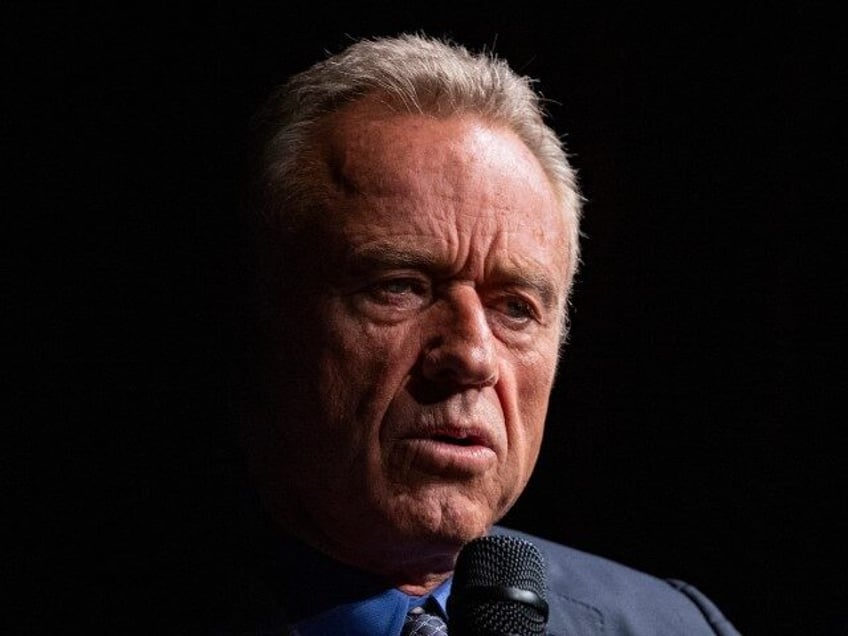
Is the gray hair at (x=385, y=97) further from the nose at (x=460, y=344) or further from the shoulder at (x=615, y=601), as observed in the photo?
the shoulder at (x=615, y=601)

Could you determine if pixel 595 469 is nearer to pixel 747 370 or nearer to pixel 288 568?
pixel 747 370

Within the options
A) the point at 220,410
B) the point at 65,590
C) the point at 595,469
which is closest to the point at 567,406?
the point at 595,469

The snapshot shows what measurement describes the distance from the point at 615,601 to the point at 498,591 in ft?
3.22

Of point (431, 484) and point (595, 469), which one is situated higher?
point (431, 484)

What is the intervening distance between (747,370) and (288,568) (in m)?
1.22

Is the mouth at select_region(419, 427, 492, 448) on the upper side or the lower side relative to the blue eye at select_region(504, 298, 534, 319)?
lower

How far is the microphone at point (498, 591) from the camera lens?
1.32 m

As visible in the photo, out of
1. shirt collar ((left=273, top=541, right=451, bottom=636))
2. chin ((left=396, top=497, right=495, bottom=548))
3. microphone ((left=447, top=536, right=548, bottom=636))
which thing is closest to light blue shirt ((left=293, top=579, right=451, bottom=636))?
shirt collar ((left=273, top=541, right=451, bottom=636))

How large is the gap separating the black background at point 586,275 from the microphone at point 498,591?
799mm

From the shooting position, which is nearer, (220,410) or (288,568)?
(288,568)

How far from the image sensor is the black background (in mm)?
2266

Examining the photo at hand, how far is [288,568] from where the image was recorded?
1.90m

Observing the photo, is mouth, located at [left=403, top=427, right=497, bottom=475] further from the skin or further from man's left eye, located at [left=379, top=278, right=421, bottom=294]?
man's left eye, located at [left=379, top=278, right=421, bottom=294]

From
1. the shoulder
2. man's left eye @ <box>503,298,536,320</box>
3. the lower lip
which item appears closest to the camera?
the lower lip
